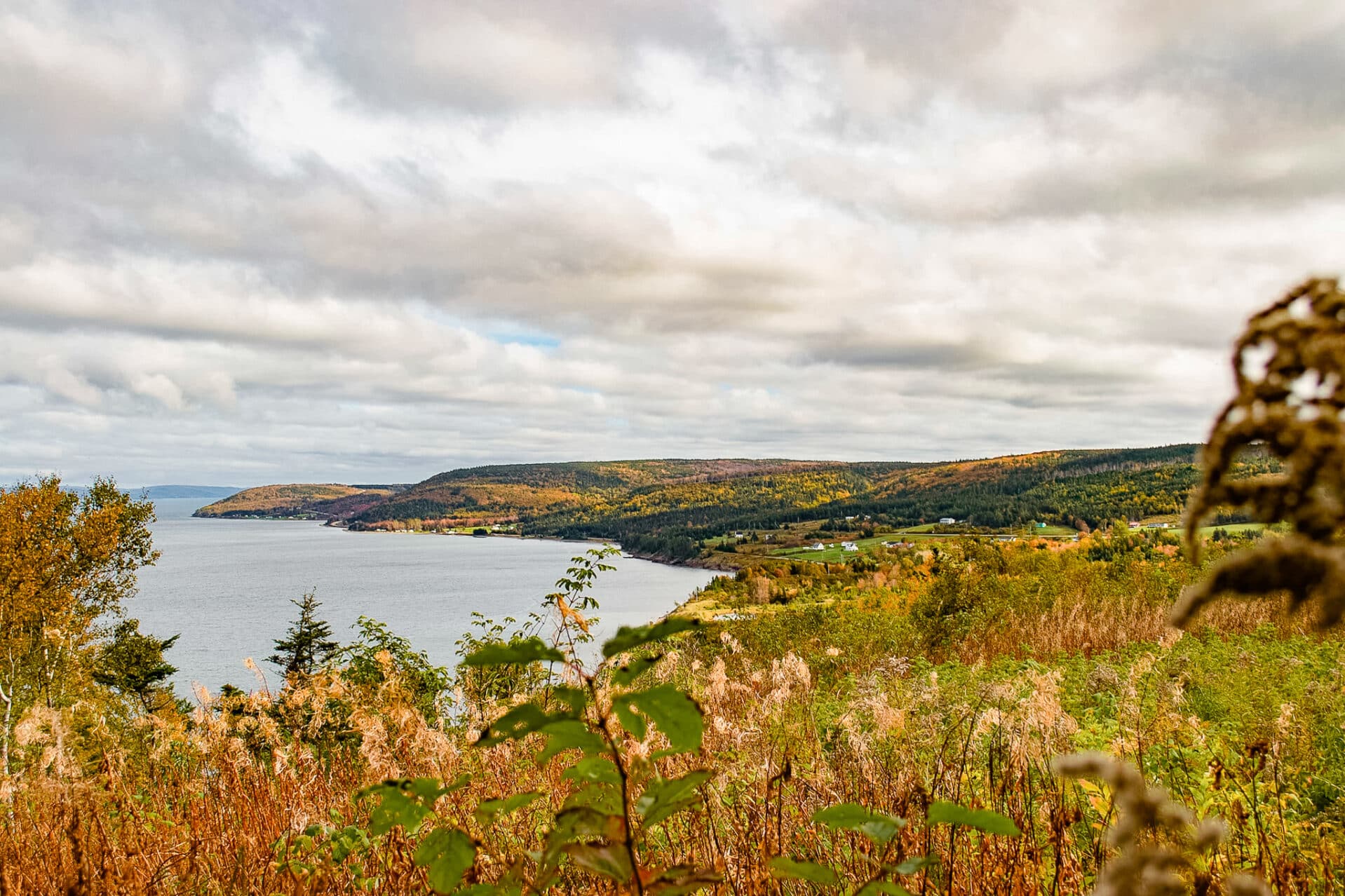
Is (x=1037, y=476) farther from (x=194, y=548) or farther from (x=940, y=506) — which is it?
(x=194, y=548)

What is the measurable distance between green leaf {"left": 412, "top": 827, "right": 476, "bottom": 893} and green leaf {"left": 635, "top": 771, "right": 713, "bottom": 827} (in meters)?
0.33

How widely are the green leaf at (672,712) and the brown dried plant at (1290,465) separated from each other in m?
0.64

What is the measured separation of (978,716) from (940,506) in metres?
135

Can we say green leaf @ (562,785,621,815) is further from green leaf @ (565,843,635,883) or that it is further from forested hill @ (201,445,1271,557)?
forested hill @ (201,445,1271,557)

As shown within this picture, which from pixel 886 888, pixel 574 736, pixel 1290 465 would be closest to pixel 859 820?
pixel 886 888

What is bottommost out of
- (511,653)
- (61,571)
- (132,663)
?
(132,663)

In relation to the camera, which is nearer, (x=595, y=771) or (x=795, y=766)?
(x=595, y=771)

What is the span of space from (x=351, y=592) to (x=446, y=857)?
86.9 metres

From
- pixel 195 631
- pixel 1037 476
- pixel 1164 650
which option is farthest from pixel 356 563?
pixel 1164 650

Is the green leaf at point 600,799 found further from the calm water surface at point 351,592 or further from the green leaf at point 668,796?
the calm water surface at point 351,592

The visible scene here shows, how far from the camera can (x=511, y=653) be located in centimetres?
106

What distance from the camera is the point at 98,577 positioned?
3262cm

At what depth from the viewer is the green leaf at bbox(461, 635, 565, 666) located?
39.5 inches

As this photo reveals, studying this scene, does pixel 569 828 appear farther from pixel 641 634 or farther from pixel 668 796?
pixel 641 634
